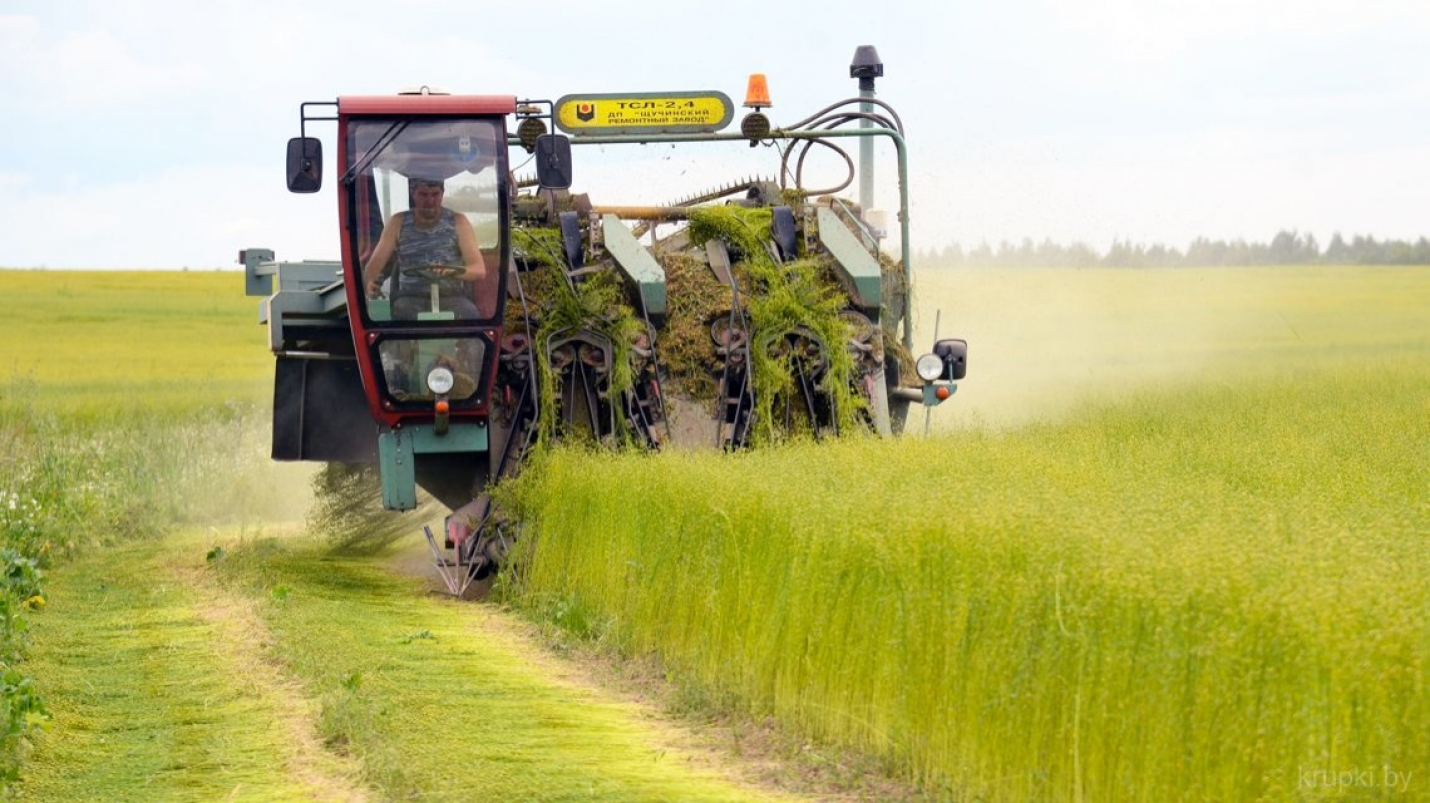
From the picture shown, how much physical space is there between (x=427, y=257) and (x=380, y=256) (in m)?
0.29

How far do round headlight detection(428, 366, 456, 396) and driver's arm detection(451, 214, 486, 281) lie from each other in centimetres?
60

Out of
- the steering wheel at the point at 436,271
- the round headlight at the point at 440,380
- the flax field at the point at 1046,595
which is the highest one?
the steering wheel at the point at 436,271

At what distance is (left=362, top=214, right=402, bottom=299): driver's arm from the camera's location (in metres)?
11.6

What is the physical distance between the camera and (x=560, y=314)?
12117 millimetres

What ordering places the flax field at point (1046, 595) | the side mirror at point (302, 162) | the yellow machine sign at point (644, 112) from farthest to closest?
the yellow machine sign at point (644, 112) < the side mirror at point (302, 162) < the flax field at point (1046, 595)

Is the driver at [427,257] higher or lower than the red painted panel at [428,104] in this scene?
lower

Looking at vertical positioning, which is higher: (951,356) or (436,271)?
(436,271)

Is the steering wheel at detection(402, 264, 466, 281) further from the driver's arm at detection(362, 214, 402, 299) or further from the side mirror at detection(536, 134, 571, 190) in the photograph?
the side mirror at detection(536, 134, 571, 190)

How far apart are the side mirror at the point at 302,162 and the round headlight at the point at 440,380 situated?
52.5 inches

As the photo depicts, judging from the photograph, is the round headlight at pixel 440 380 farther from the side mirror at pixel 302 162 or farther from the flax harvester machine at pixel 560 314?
the side mirror at pixel 302 162

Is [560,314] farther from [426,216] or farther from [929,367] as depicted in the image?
[929,367]

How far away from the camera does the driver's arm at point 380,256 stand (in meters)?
11.6

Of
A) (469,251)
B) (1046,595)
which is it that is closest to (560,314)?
(469,251)

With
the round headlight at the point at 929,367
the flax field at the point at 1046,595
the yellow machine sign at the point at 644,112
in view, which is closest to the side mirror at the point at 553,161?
the flax field at the point at 1046,595
